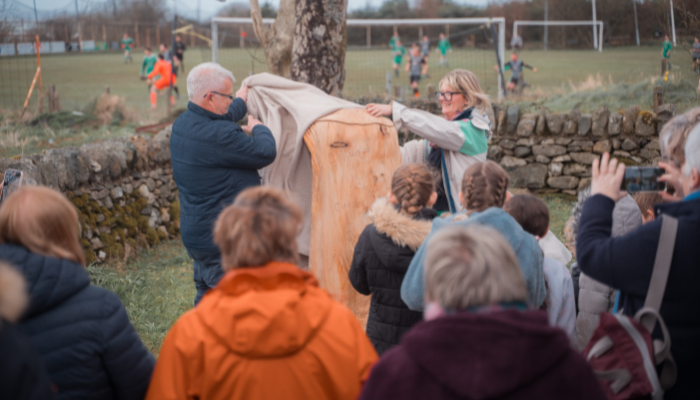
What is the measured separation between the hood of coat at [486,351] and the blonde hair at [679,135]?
1.07 meters

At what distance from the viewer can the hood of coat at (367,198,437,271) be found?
2.42 m

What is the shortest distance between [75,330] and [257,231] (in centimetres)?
66

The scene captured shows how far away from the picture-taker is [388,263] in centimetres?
246

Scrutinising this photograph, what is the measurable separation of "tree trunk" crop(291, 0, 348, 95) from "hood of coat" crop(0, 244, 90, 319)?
4091mm

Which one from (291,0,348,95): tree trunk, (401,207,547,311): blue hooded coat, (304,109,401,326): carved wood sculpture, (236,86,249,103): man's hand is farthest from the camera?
(291,0,348,95): tree trunk

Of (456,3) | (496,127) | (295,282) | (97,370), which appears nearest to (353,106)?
(295,282)

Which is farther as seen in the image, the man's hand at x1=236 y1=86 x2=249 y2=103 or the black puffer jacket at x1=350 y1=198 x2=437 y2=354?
the man's hand at x1=236 y1=86 x2=249 y2=103

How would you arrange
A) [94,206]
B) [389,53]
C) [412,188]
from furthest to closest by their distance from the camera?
[389,53], [94,206], [412,188]

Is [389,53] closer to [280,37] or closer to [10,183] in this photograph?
[280,37]

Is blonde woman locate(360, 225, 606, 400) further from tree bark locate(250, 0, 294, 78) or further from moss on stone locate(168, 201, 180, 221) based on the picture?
tree bark locate(250, 0, 294, 78)

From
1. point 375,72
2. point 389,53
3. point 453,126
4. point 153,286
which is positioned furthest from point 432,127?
point 389,53

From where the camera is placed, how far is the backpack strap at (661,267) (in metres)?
1.73

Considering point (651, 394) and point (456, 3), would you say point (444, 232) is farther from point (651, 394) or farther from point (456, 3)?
point (456, 3)

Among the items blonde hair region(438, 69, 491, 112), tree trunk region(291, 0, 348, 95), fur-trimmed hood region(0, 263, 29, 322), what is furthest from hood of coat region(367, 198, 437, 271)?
tree trunk region(291, 0, 348, 95)
